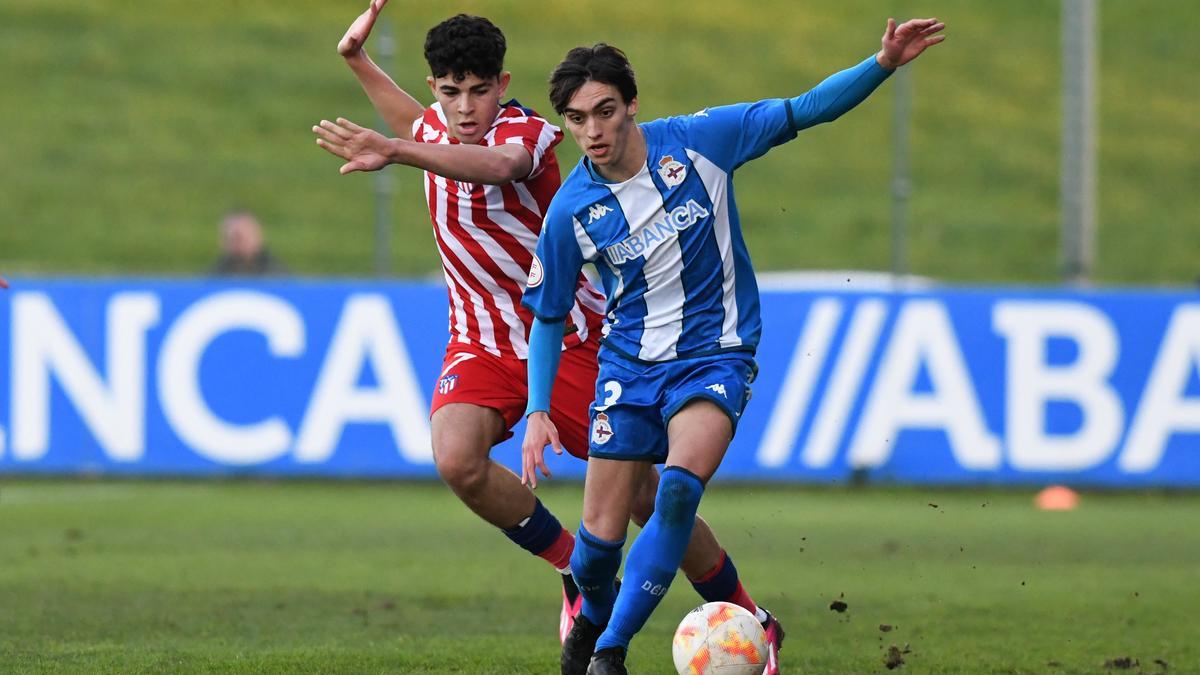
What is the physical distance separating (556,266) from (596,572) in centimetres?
104

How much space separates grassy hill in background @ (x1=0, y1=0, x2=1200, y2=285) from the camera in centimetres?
2522

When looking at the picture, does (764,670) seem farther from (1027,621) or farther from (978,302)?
(978,302)

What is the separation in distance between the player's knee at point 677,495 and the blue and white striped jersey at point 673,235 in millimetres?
441

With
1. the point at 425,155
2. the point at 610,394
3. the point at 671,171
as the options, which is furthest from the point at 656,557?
the point at 425,155

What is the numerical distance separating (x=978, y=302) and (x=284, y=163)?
51.1ft

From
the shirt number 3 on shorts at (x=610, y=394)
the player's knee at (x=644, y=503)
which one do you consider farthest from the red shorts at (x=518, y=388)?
the shirt number 3 on shorts at (x=610, y=394)

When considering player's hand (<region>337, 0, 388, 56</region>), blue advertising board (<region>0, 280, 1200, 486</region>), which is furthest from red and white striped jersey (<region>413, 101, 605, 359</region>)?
blue advertising board (<region>0, 280, 1200, 486</region>)

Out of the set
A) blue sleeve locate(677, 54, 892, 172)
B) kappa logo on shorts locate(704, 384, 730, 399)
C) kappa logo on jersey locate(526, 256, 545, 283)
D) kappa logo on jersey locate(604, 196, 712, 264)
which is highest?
blue sleeve locate(677, 54, 892, 172)

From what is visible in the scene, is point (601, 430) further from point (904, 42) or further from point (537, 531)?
point (904, 42)

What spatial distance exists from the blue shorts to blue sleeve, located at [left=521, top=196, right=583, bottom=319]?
1.05 ft

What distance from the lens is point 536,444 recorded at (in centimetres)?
627

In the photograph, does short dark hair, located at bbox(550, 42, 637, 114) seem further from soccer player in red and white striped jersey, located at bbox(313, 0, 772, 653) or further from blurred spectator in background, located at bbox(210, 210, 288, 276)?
blurred spectator in background, located at bbox(210, 210, 288, 276)

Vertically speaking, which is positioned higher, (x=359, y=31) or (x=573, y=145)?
(x=359, y=31)

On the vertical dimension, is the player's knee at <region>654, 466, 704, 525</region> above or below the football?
above
